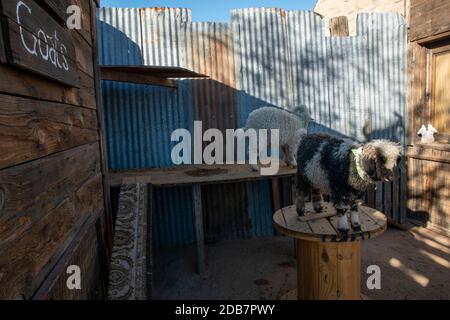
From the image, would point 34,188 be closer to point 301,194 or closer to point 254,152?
point 301,194

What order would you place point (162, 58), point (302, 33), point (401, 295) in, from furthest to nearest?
point (302, 33) → point (162, 58) → point (401, 295)

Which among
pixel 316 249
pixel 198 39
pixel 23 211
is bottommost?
pixel 316 249

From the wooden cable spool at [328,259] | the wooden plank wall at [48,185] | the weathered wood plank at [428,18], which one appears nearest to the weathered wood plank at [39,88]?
the wooden plank wall at [48,185]

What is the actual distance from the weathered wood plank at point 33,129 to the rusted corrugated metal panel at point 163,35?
350cm

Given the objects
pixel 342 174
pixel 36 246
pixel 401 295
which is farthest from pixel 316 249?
pixel 36 246

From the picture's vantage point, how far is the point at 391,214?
7.07 meters

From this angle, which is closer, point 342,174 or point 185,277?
point 342,174

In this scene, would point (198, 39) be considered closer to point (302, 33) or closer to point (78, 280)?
point (302, 33)

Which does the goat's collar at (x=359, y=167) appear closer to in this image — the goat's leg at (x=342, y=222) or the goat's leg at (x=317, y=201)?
the goat's leg at (x=342, y=222)

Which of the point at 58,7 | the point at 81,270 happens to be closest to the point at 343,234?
the point at 81,270

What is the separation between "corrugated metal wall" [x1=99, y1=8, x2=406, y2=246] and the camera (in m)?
5.82

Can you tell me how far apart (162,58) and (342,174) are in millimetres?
4129

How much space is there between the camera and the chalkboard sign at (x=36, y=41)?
144cm

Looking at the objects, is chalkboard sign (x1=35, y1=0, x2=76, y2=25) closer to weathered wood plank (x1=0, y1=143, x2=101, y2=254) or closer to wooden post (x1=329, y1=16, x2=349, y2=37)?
weathered wood plank (x1=0, y1=143, x2=101, y2=254)
